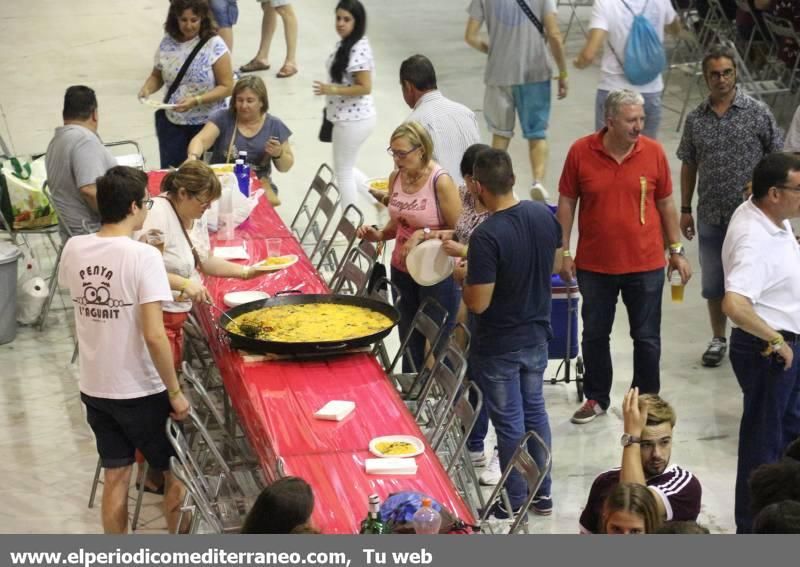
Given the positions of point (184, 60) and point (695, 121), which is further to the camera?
point (184, 60)

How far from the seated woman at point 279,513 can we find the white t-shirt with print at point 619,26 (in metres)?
5.62

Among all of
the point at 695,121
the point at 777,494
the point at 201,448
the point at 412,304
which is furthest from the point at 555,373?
the point at 777,494

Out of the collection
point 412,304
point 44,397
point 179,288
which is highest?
point 179,288

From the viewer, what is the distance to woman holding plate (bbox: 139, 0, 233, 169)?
9039 mm

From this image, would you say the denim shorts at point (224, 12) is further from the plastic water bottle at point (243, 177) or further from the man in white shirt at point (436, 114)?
the man in white shirt at point (436, 114)

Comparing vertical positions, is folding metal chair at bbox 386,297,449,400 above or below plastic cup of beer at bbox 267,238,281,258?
below

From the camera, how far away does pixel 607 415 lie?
24.0 feet

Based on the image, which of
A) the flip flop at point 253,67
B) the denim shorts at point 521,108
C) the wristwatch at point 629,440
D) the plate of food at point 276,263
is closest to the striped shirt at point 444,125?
the plate of food at point 276,263

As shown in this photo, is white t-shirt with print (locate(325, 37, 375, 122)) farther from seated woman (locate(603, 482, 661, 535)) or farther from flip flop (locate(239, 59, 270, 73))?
seated woman (locate(603, 482, 661, 535))

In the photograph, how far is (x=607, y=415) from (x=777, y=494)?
3036 mm

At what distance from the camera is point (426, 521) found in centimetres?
436

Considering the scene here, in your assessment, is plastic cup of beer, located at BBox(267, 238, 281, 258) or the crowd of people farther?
plastic cup of beer, located at BBox(267, 238, 281, 258)

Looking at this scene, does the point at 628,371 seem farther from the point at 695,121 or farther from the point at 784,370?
the point at 784,370

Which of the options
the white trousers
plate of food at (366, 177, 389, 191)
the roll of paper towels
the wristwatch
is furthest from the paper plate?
the roll of paper towels
